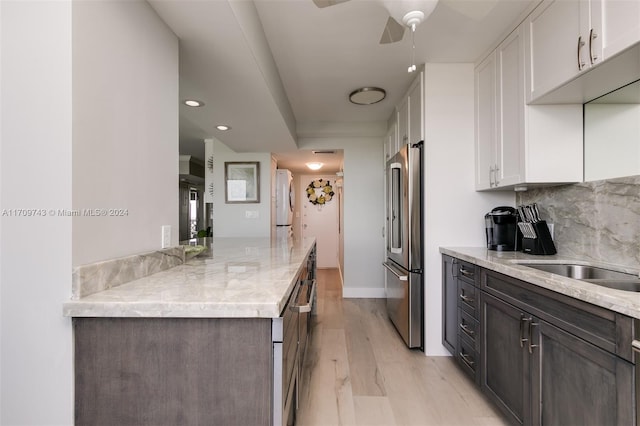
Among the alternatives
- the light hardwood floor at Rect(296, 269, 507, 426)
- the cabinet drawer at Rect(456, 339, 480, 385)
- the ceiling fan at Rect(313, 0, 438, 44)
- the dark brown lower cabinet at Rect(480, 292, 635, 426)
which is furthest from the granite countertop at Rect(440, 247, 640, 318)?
the ceiling fan at Rect(313, 0, 438, 44)

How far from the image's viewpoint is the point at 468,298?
6.54 feet

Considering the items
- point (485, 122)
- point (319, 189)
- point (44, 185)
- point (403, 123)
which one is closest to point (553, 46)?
point (485, 122)

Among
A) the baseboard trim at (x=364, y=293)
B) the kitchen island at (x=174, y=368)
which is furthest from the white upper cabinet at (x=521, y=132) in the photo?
the baseboard trim at (x=364, y=293)

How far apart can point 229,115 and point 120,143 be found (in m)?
1.67

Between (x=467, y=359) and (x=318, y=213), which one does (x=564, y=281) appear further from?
(x=318, y=213)

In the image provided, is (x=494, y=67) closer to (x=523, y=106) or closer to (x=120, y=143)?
(x=523, y=106)

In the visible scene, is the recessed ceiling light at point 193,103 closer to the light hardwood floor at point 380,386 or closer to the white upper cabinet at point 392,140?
the white upper cabinet at point 392,140

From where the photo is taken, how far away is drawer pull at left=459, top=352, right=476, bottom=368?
192 centimetres

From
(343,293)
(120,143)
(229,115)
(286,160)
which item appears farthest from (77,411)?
(286,160)

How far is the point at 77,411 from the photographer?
863 mm

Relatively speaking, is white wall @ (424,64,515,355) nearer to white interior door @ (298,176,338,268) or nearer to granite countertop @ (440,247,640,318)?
granite countertop @ (440,247,640,318)

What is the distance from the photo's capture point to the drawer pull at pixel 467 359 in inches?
75.5

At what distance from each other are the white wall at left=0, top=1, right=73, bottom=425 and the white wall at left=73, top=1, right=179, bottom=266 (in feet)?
0.13

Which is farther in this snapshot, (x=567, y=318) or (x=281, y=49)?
(x=281, y=49)
